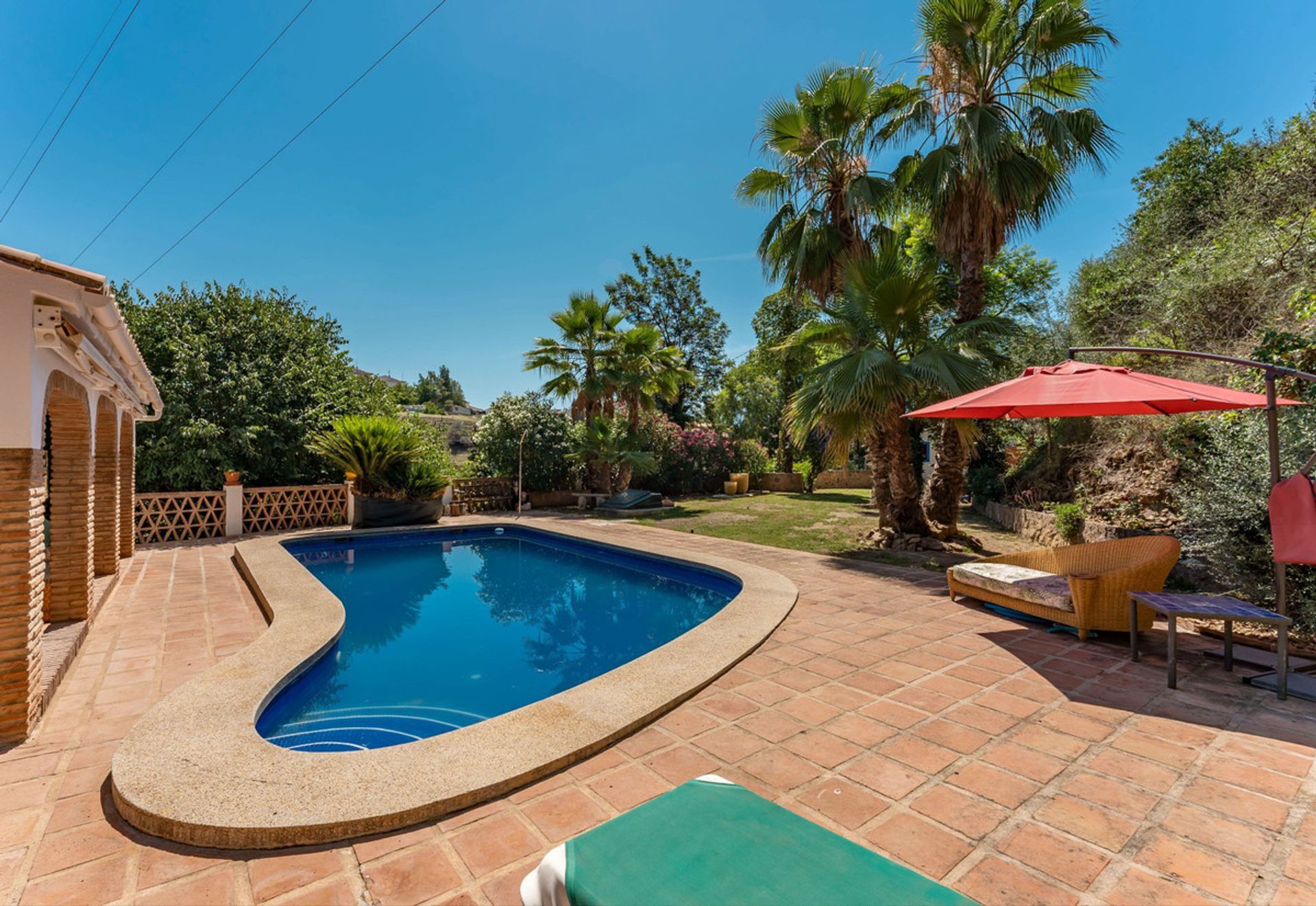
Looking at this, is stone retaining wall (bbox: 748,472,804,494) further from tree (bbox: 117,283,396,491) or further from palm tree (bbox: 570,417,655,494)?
tree (bbox: 117,283,396,491)

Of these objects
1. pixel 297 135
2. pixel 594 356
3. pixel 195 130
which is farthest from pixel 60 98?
pixel 594 356

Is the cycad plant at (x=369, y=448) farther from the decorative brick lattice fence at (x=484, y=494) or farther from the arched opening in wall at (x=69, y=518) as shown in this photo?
the arched opening in wall at (x=69, y=518)

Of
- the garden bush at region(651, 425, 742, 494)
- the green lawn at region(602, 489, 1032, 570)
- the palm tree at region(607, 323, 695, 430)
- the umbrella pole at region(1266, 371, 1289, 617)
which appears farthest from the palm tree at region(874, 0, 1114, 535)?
the garden bush at region(651, 425, 742, 494)

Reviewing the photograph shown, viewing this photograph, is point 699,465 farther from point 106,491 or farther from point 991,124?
point 106,491

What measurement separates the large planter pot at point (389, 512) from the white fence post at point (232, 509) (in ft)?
7.17

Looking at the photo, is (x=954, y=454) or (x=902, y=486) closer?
(x=902, y=486)

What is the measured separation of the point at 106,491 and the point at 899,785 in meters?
9.71

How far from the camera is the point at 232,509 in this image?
1143 centimetres

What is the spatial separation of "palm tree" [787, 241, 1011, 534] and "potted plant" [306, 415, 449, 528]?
8.76 m

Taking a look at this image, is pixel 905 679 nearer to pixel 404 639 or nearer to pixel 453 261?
pixel 404 639

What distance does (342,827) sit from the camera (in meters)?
2.32

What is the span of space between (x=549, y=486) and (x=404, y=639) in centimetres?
1078

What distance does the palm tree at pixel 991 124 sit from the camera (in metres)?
8.35

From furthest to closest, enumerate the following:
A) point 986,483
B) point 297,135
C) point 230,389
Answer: point 986,483
point 230,389
point 297,135
